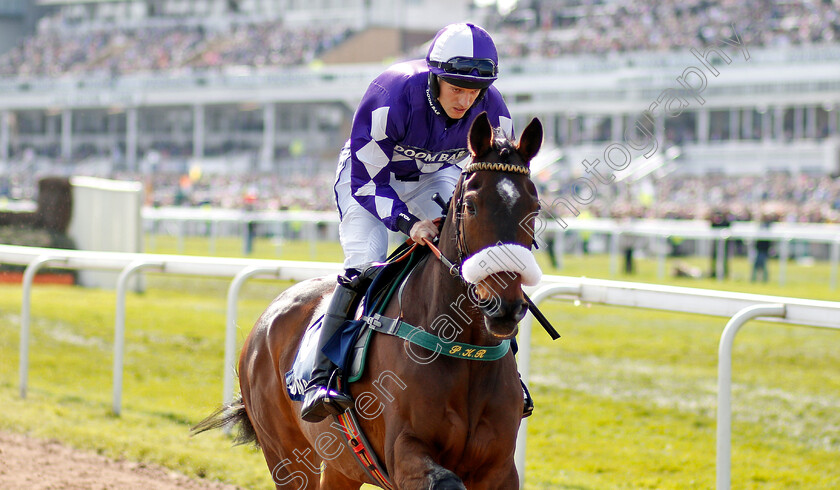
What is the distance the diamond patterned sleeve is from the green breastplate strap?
1.18 ft

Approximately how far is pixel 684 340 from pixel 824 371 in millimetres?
1841

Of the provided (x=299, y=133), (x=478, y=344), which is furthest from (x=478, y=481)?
(x=299, y=133)

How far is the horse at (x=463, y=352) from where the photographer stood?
7.89 ft

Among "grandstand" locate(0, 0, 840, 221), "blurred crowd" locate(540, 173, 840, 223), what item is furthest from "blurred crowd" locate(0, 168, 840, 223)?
"grandstand" locate(0, 0, 840, 221)

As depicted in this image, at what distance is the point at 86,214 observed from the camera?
12.4 m

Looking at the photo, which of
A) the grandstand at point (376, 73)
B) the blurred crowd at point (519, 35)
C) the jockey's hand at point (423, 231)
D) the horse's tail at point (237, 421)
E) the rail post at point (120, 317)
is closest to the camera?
the jockey's hand at point (423, 231)

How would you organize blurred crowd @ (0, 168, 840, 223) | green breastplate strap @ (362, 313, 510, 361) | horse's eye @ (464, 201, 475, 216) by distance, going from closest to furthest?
horse's eye @ (464, 201, 475, 216), green breastplate strap @ (362, 313, 510, 361), blurred crowd @ (0, 168, 840, 223)

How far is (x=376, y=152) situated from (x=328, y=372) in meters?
0.72

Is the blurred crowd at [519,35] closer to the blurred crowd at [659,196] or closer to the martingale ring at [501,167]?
the blurred crowd at [659,196]

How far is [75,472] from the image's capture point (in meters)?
4.74

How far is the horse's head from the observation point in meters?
2.35

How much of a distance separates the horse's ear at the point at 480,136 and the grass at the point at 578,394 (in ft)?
6.44

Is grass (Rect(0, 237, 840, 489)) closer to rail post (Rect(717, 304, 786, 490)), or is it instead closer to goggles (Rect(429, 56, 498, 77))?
rail post (Rect(717, 304, 786, 490))

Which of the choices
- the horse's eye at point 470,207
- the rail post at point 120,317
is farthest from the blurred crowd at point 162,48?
the horse's eye at point 470,207
